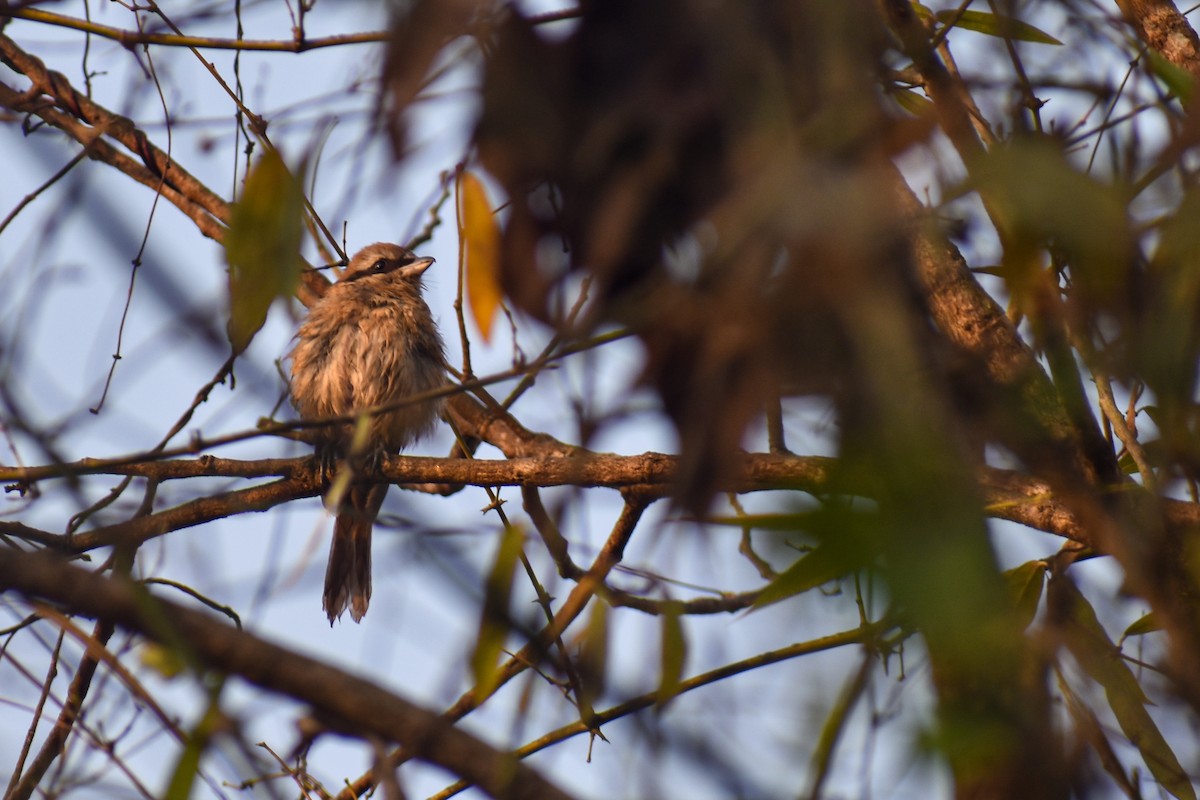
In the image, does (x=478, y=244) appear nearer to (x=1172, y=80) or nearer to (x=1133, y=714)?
(x=1172, y=80)

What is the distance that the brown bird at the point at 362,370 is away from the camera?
6105 mm

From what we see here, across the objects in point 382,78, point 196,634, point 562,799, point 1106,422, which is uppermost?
point 1106,422

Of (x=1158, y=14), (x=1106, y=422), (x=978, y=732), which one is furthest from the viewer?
(x=1158, y=14)

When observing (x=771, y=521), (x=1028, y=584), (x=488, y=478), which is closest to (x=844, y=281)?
(x=771, y=521)

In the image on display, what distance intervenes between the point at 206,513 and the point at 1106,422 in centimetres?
257

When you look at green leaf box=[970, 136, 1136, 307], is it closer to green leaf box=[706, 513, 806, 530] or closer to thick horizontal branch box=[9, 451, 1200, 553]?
green leaf box=[706, 513, 806, 530]

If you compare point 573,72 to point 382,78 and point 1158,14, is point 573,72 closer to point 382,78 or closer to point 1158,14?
point 382,78

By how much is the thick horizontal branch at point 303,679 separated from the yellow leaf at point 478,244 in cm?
57

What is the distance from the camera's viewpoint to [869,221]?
3.27ft

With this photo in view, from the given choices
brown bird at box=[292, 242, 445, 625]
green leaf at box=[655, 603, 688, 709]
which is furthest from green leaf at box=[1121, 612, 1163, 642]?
brown bird at box=[292, 242, 445, 625]

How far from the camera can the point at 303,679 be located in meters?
1.63

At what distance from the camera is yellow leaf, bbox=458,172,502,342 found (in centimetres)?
167

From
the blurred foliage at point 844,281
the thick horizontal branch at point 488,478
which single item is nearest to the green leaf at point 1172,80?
the blurred foliage at point 844,281

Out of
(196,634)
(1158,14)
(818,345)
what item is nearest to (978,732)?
(818,345)
